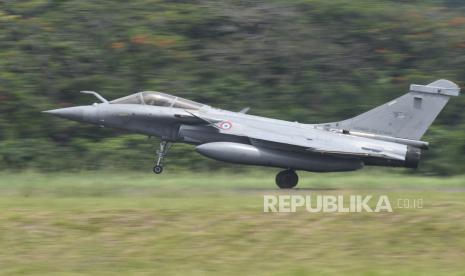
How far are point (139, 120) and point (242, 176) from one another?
425cm

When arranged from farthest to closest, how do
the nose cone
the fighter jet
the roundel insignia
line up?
the nose cone → the roundel insignia → the fighter jet

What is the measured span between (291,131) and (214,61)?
32.9 ft

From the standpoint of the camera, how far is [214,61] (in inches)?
1200

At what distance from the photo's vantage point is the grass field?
14234 mm

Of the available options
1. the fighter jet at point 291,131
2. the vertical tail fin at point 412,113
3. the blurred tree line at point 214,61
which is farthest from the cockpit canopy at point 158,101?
the blurred tree line at point 214,61

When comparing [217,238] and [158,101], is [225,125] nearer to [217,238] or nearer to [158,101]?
[158,101]

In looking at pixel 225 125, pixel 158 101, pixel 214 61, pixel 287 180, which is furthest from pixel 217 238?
pixel 214 61

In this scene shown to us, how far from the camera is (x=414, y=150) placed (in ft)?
68.4

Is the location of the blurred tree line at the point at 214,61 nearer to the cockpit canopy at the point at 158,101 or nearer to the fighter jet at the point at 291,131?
the cockpit canopy at the point at 158,101

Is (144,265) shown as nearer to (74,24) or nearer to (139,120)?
(139,120)

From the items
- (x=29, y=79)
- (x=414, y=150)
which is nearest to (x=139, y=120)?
(x=414, y=150)

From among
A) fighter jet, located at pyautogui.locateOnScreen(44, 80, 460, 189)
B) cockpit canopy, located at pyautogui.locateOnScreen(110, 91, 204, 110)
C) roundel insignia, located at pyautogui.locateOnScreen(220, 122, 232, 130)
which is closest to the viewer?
fighter jet, located at pyautogui.locateOnScreen(44, 80, 460, 189)

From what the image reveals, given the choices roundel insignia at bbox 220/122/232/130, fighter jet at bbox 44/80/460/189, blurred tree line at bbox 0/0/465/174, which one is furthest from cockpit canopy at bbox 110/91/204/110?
blurred tree line at bbox 0/0/465/174

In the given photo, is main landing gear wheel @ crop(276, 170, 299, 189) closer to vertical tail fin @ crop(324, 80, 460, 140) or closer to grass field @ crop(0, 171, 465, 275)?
vertical tail fin @ crop(324, 80, 460, 140)
